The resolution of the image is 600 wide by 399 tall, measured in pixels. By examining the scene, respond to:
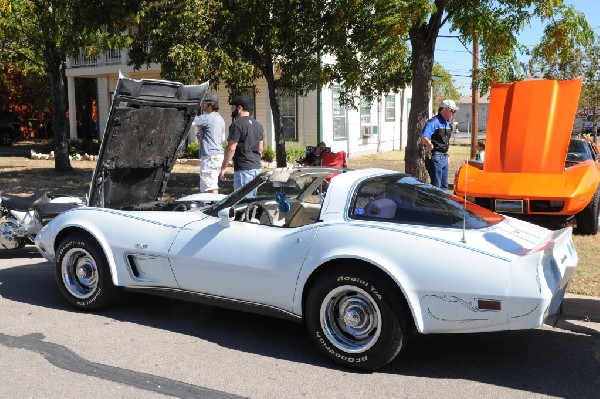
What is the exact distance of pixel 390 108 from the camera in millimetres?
28266

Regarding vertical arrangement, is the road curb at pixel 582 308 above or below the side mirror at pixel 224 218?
below

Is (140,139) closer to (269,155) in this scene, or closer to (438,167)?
(438,167)

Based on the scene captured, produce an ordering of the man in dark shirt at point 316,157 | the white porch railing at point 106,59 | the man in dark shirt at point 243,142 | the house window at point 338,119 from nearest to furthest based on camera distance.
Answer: the man in dark shirt at point 243,142 < the man in dark shirt at point 316,157 < the house window at point 338,119 < the white porch railing at point 106,59

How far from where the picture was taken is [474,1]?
9.63 metres

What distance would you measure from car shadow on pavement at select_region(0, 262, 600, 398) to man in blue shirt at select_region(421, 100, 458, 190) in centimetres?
454

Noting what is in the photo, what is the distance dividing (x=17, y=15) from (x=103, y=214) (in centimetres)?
1344

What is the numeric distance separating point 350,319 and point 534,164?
5326mm

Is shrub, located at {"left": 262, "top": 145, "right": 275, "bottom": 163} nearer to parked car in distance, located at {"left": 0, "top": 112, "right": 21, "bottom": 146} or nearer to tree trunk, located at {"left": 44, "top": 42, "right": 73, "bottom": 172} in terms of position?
tree trunk, located at {"left": 44, "top": 42, "right": 73, "bottom": 172}

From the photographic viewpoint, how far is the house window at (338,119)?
22.9 m

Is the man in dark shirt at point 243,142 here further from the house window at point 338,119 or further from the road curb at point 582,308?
the house window at point 338,119

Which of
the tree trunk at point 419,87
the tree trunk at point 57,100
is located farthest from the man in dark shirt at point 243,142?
the tree trunk at point 57,100

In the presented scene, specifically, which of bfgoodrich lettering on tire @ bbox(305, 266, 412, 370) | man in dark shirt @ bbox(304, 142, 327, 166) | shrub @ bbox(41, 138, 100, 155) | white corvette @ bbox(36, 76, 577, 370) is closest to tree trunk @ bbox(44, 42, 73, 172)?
shrub @ bbox(41, 138, 100, 155)

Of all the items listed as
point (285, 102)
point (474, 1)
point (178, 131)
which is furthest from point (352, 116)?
point (178, 131)

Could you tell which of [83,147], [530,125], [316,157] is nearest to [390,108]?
[83,147]
